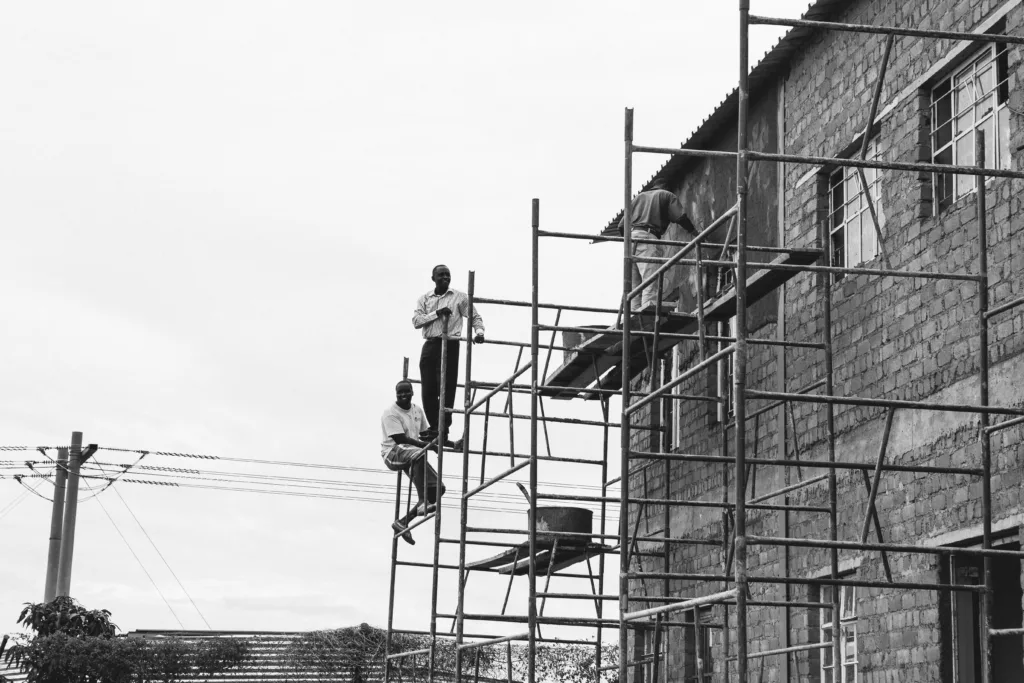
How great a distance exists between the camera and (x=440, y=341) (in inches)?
596

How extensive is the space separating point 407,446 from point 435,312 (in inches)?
55.8

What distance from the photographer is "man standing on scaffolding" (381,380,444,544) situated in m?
14.9

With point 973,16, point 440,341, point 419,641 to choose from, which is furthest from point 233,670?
point 973,16

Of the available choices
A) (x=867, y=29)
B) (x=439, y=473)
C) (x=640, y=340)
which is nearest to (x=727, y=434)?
(x=640, y=340)

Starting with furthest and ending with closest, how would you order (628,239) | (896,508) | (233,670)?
(233,670), (896,508), (628,239)

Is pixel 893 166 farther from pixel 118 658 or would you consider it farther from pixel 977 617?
pixel 118 658

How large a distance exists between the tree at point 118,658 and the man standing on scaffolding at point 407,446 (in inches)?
441

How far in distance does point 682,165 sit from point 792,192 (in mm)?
3235

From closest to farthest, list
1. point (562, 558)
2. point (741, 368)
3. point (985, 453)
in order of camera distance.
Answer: point (741, 368) < point (985, 453) < point (562, 558)

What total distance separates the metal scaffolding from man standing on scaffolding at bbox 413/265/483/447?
58 centimetres

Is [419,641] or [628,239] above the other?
[628,239]

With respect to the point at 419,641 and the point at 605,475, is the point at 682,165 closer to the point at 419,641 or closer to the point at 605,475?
the point at 605,475

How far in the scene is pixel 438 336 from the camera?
14969mm

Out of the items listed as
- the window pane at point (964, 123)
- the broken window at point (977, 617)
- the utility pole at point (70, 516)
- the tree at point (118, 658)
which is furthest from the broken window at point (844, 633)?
the utility pole at point (70, 516)
